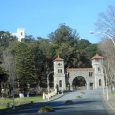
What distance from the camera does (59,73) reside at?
15388 centimetres

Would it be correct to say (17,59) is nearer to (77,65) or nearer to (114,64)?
(77,65)

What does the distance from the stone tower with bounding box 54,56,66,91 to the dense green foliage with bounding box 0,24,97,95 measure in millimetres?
3634

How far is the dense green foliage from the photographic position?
127 meters

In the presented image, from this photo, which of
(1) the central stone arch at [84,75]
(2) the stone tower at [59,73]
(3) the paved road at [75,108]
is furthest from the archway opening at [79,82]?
(3) the paved road at [75,108]

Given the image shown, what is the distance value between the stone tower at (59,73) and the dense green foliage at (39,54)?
3.63m

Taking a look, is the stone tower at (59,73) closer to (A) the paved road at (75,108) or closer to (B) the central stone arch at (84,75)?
(B) the central stone arch at (84,75)

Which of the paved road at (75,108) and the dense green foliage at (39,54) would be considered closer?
the paved road at (75,108)

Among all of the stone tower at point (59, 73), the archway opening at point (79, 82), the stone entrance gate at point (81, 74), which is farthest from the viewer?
the archway opening at point (79, 82)

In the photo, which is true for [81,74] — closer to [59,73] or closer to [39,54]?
[59,73]

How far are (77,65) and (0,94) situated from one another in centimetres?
5508

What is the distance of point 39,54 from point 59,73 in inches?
374

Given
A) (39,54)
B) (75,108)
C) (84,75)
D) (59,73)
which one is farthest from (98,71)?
(75,108)

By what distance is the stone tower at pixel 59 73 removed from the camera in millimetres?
149625

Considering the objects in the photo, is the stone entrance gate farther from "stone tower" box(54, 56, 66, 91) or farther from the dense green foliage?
the dense green foliage
